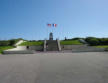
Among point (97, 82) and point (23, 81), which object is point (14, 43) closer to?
point (23, 81)

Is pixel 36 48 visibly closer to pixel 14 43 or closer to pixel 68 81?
pixel 14 43

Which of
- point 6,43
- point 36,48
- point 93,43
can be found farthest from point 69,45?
point 6,43

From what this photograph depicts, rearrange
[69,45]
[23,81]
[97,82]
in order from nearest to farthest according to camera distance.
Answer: [97,82], [23,81], [69,45]

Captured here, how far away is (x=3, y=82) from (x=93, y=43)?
914 inches

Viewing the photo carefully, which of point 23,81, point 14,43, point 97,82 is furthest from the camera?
point 14,43

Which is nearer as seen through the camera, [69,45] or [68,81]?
[68,81]

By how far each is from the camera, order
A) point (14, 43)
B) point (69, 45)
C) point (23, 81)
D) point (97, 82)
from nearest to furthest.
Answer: point (97, 82)
point (23, 81)
point (69, 45)
point (14, 43)

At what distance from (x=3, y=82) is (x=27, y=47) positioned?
19.7m

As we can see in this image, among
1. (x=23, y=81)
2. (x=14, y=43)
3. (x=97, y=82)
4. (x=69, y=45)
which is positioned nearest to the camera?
(x=97, y=82)

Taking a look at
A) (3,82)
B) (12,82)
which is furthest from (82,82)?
(3,82)

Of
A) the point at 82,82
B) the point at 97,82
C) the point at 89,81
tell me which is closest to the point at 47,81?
the point at 82,82

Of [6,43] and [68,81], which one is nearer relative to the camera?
[68,81]

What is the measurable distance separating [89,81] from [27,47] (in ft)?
68.7

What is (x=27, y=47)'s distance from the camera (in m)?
23.1
